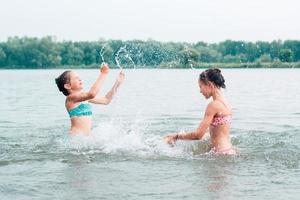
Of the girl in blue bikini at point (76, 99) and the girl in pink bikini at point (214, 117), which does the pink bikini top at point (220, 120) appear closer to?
the girl in pink bikini at point (214, 117)

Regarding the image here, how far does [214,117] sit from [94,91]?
1934mm

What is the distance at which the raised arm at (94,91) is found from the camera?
8.35 meters

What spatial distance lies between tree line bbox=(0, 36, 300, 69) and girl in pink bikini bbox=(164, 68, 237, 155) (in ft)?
9.52

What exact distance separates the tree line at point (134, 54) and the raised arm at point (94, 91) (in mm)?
1388

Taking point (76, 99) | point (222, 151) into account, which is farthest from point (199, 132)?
point (76, 99)

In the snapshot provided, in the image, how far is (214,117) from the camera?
791 centimetres

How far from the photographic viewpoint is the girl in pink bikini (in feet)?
25.1

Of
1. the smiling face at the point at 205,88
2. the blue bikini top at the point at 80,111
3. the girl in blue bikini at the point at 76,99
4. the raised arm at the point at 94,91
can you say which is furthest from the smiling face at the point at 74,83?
the smiling face at the point at 205,88

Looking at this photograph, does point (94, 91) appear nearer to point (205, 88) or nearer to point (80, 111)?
point (80, 111)

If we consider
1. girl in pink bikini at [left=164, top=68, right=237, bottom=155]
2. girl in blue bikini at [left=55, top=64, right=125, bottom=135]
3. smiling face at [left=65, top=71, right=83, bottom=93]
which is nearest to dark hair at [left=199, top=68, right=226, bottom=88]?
girl in pink bikini at [left=164, top=68, right=237, bottom=155]

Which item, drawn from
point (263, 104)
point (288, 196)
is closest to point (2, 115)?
point (263, 104)

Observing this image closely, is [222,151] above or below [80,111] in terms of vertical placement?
below

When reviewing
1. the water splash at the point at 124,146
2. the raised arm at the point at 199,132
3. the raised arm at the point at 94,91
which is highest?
the raised arm at the point at 94,91

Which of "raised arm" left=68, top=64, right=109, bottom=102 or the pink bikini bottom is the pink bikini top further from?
"raised arm" left=68, top=64, right=109, bottom=102
